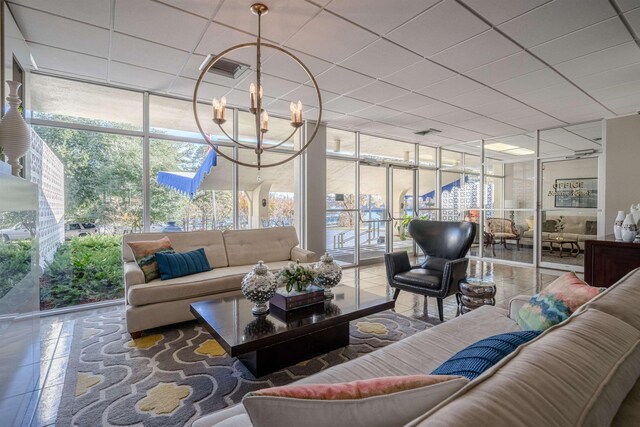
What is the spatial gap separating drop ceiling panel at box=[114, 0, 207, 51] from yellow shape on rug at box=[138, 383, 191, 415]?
282cm

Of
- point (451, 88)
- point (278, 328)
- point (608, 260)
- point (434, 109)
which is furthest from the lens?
point (434, 109)

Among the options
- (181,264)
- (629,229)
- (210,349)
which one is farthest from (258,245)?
(629,229)

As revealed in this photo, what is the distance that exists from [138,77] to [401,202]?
18.4ft

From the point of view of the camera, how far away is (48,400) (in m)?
2.00

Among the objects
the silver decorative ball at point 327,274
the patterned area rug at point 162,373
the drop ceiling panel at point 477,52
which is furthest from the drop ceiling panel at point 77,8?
the drop ceiling panel at point 477,52

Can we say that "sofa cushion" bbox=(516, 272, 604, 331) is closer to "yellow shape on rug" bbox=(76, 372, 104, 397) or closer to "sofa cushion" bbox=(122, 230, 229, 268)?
"yellow shape on rug" bbox=(76, 372, 104, 397)

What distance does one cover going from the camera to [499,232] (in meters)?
6.81

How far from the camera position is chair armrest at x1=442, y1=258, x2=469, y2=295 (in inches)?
124

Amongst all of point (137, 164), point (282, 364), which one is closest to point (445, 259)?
point (282, 364)

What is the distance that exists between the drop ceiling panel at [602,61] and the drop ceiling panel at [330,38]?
7.49 ft

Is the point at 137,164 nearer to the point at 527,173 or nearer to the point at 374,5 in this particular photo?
the point at 374,5

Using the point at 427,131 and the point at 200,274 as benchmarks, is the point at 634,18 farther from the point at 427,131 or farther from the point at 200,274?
the point at 200,274

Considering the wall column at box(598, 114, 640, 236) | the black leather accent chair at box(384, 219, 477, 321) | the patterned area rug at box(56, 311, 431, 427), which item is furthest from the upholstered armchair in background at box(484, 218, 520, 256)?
the patterned area rug at box(56, 311, 431, 427)

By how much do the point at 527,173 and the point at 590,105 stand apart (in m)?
1.95
